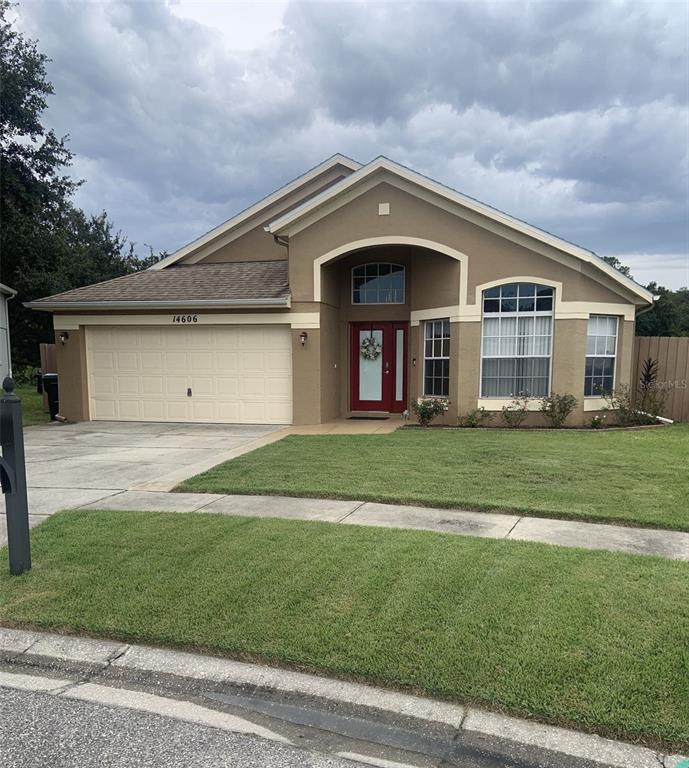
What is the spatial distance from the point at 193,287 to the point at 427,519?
1038cm

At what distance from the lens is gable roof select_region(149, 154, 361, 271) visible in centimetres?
1560

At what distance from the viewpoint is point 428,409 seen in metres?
12.4

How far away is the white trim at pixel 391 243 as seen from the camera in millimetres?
12188

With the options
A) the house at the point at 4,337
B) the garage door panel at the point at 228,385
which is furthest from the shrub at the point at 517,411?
the house at the point at 4,337

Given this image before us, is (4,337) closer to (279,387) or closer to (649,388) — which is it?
(279,387)

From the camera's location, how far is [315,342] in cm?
1273

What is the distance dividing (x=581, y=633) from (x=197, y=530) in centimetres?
343

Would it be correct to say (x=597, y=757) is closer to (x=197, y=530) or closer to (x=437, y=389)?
(x=197, y=530)

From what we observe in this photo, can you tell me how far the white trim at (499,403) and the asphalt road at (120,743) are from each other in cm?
1049

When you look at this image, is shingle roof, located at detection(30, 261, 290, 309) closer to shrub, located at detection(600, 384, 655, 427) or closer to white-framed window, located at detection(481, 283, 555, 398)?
white-framed window, located at detection(481, 283, 555, 398)

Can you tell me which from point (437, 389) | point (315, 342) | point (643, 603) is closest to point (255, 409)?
point (315, 342)

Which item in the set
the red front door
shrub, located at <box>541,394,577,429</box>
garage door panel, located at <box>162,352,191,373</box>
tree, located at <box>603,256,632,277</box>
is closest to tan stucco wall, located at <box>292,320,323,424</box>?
the red front door

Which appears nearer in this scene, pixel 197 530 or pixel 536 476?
pixel 197 530

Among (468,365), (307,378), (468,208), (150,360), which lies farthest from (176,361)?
(468,208)
